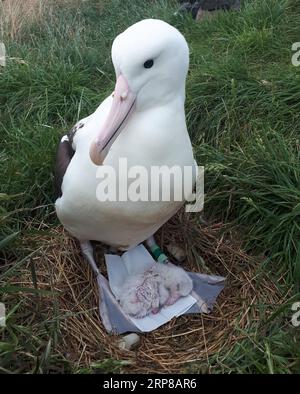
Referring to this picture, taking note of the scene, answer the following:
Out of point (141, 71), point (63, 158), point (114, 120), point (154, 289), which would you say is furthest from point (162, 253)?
point (141, 71)

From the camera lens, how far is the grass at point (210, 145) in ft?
8.20

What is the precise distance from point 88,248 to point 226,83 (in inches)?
62.3

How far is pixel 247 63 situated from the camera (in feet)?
14.3

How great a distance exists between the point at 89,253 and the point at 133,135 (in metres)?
0.74

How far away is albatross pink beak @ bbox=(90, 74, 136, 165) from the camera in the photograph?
7.75ft

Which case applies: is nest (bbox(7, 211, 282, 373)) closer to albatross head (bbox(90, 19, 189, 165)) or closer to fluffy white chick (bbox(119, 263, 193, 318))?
fluffy white chick (bbox(119, 263, 193, 318))

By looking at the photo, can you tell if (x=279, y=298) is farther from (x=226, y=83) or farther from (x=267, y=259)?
(x=226, y=83)

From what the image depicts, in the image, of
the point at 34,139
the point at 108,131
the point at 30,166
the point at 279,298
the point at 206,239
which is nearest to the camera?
the point at 108,131

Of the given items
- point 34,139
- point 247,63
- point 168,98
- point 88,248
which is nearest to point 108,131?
point 168,98

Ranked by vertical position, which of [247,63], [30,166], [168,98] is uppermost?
[168,98]

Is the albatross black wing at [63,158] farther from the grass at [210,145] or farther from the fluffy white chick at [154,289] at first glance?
the fluffy white chick at [154,289]

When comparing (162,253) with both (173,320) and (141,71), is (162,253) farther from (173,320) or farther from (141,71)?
(141,71)

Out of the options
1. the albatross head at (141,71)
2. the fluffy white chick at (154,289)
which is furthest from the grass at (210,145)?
the albatross head at (141,71)

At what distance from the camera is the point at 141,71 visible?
2.35 meters
